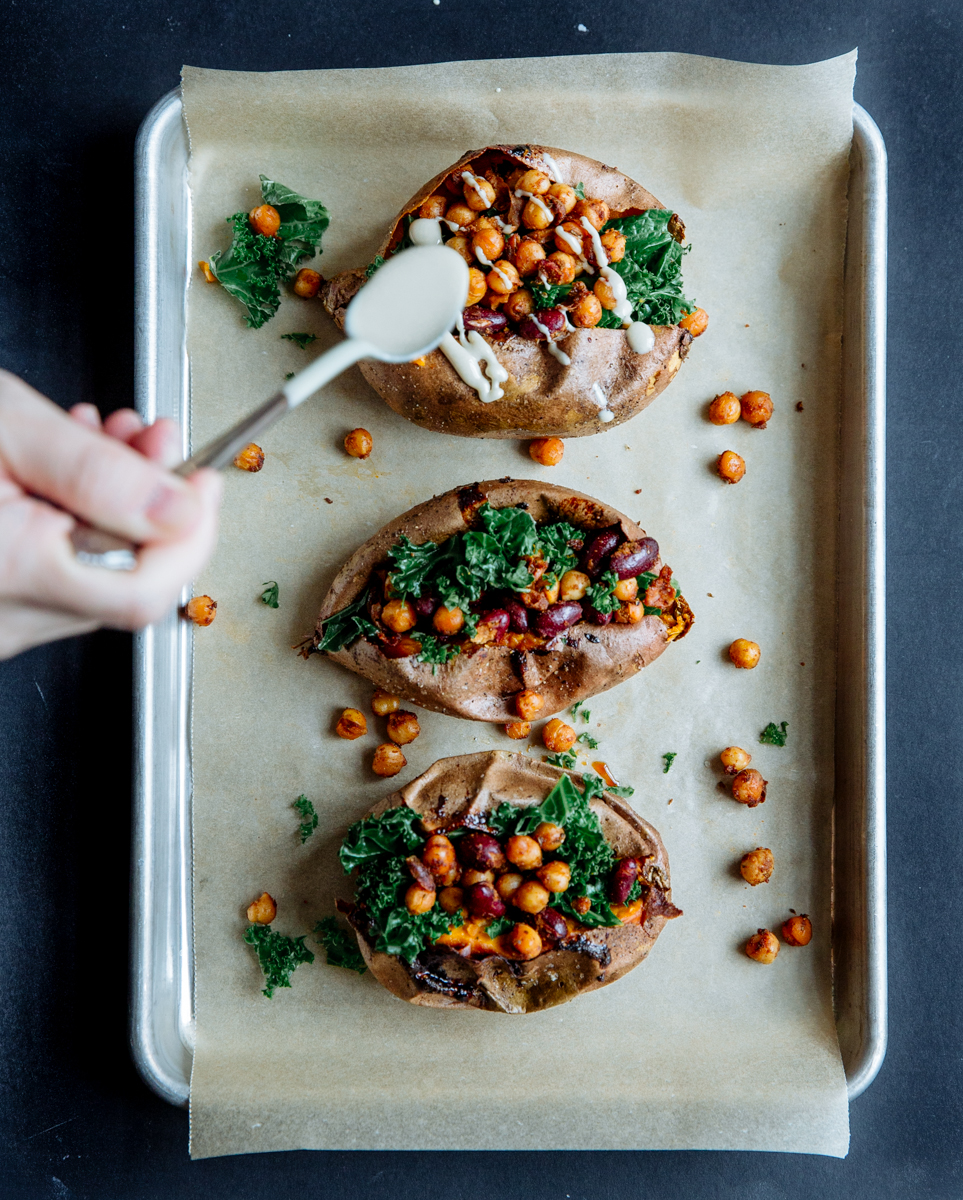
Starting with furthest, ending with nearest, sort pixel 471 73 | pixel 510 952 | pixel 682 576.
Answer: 1. pixel 682 576
2. pixel 471 73
3. pixel 510 952

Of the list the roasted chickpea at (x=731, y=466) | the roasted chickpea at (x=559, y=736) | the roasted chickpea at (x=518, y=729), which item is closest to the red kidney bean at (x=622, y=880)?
the roasted chickpea at (x=559, y=736)

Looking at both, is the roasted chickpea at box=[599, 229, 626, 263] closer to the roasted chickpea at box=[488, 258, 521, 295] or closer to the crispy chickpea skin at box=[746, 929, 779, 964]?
the roasted chickpea at box=[488, 258, 521, 295]

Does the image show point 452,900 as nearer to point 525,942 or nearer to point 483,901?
point 483,901

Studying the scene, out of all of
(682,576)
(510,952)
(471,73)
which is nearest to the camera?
(510,952)

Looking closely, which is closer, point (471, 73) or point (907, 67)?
point (471, 73)

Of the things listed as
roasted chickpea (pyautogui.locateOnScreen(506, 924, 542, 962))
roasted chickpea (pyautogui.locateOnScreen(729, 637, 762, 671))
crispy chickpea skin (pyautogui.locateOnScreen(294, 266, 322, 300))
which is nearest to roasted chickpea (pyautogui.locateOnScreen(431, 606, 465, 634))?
roasted chickpea (pyautogui.locateOnScreen(506, 924, 542, 962))

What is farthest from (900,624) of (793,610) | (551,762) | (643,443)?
(551,762)

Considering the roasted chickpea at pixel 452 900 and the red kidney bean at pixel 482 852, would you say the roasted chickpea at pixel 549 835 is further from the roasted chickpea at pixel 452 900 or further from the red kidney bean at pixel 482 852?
the roasted chickpea at pixel 452 900

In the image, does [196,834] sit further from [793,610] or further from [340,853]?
[793,610]
